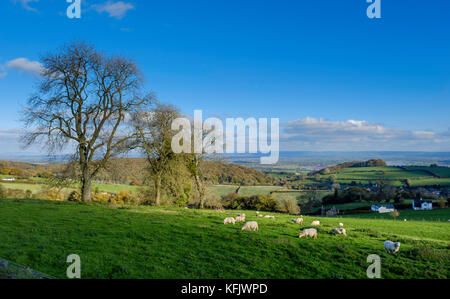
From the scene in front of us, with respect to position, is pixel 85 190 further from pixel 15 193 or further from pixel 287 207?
pixel 287 207

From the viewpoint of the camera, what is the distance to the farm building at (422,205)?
5618cm

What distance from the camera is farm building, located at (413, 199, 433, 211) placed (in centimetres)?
5618

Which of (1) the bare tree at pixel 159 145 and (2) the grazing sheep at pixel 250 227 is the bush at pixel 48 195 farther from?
(2) the grazing sheep at pixel 250 227

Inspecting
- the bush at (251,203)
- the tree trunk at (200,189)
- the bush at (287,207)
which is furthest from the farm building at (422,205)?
the tree trunk at (200,189)

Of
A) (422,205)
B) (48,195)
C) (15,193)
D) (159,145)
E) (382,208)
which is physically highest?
(159,145)

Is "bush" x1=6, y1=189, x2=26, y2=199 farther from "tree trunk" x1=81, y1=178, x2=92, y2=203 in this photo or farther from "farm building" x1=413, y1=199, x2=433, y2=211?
"farm building" x1=413, y1=199, x2=433, y2=211

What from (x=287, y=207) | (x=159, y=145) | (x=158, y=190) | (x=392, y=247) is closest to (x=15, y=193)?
(x=158, y=190)

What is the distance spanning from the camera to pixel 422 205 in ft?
189

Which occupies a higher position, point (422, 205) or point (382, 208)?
point (422, 205)

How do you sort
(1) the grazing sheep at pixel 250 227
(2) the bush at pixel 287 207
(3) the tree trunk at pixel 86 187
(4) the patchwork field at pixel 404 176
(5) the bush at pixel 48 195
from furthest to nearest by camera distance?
(4) the patchwork field at pixel 404 176
(2) the bush at pixel 287 207
(5) the bush at pixel 48 195
(3) the tree trunk at pixel 86 187
(1) the grazing sheep at pixel 250 227

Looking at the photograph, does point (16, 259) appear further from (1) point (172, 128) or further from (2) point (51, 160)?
(1) point (172, 128)

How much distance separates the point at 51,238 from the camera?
1116cm
